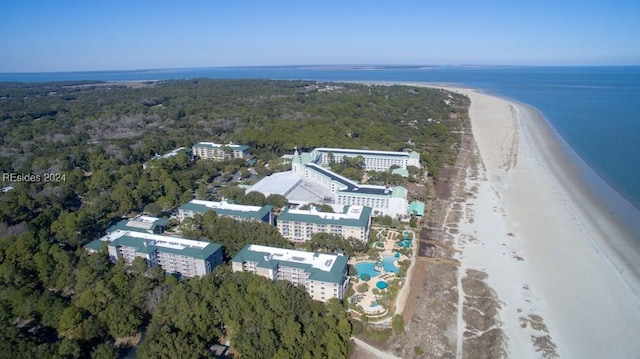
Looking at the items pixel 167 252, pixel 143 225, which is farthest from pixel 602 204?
pixel 143 225

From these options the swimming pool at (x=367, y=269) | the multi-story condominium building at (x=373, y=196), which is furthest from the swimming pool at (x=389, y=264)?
the multi-story condominium building at (x=373, y=196)

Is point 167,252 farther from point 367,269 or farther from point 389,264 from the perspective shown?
point 389,264

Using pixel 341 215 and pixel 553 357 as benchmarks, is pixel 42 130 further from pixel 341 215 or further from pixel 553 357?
pixel 553 357

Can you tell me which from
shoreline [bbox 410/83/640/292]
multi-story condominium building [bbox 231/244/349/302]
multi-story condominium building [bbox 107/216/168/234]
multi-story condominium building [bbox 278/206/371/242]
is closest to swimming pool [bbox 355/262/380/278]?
multi-story condominium building [bbox 231/244/349/302]

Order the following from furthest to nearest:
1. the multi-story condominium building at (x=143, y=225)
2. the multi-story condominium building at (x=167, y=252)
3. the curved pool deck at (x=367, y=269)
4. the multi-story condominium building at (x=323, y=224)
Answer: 1. the multi-story condominium building at (x=143, y=225)
2. the multi-story condominium building at (x=323, y=224)
3. the curved pool deck at (x=367, y=269)
4. the multi-story condominium building at (x=167, y=252)

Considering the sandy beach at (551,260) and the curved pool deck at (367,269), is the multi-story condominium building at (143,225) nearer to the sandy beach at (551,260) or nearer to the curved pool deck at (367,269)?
the curved pool deck at (367,269)

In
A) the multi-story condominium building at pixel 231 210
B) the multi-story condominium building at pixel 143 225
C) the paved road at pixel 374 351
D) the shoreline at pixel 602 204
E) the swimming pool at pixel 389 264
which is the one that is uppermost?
the multi-story condominium building at pixel 231 210

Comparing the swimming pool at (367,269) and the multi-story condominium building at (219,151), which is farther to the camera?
the multi-story condominium building at (219,151)
